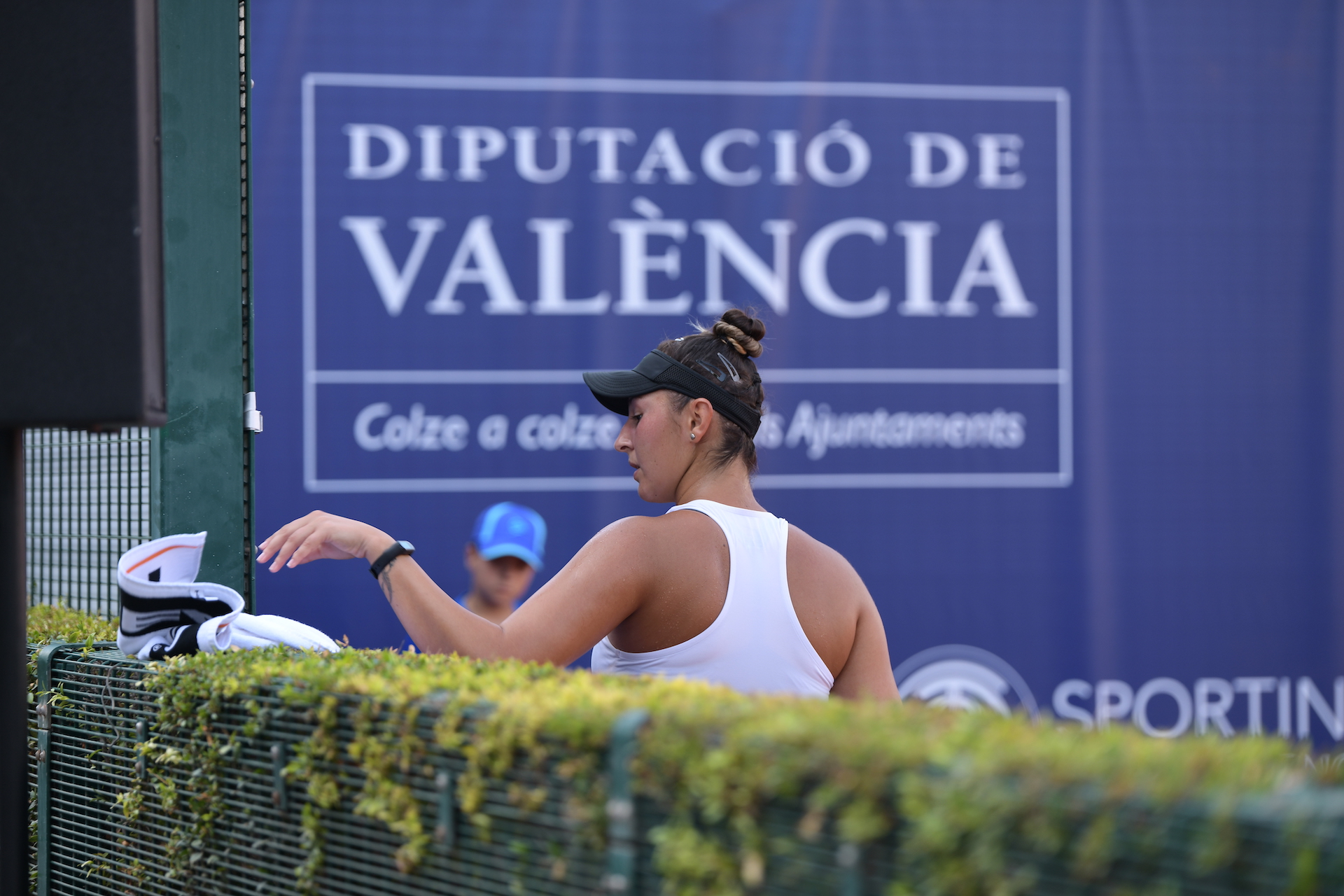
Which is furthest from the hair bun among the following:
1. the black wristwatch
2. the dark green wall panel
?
Answer: the dark green wall panel

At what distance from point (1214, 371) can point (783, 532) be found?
3062 millimetres

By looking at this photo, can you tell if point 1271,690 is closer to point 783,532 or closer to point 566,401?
point 566,401

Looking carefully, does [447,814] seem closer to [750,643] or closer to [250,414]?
[750,643]

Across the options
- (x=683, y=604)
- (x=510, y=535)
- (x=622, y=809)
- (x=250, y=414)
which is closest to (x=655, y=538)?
(x=683, y=604)

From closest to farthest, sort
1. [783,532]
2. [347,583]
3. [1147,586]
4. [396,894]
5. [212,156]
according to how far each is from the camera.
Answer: [396,894] < [783,532] < [212,156] < [347,583] < [1147,586]

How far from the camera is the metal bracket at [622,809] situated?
149cm

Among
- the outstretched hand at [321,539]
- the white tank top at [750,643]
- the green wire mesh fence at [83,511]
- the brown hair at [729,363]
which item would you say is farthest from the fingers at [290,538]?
the green wire mesh fence at [83,511]

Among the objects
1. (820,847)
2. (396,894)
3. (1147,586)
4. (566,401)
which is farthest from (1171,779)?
(1147,586)

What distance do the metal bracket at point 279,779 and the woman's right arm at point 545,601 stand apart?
32 cm

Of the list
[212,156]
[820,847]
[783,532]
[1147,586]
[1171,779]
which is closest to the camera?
[1171,779]

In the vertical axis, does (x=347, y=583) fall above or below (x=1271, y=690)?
above

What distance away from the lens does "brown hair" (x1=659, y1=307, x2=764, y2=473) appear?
2.57 m

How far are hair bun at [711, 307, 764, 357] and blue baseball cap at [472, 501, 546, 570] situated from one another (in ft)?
5.82

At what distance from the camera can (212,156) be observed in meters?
3.27
